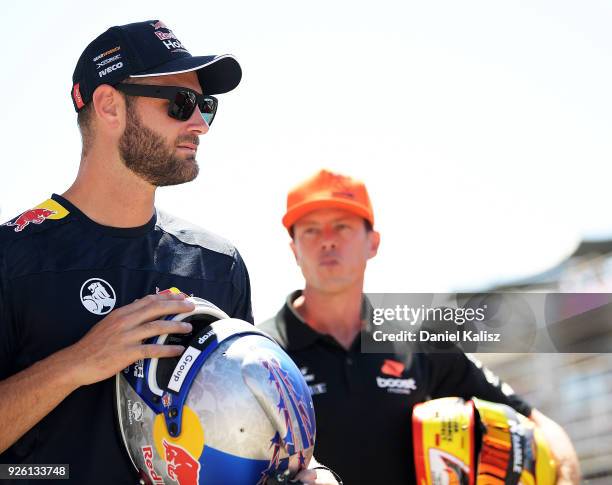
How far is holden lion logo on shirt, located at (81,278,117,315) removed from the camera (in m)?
3.21

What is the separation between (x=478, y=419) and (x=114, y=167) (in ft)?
7.68

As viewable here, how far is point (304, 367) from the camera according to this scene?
477 centimetres

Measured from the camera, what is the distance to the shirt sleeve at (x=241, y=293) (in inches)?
143

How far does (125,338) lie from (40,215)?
2.28 ft

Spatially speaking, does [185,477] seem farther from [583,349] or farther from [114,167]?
[583,349]

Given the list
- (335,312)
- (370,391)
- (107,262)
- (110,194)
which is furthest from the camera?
(335,312)

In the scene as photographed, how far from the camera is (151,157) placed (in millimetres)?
3400

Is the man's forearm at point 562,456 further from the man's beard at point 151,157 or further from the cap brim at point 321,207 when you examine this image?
the man's beard at point 151,157

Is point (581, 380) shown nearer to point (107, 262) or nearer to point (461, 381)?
point (461, 381)

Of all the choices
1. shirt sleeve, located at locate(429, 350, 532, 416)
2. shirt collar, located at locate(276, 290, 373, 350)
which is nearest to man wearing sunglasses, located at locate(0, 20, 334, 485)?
shirt collar, located at locate(276, 290, 373, 350)

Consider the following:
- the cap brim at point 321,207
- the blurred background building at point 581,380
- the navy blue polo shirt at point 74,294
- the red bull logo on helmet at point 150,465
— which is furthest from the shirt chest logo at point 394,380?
the blurred background building at point 581,380

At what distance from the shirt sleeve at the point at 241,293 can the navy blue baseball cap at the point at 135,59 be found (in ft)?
2.66

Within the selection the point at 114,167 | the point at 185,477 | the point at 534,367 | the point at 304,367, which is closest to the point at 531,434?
the point at 304,367

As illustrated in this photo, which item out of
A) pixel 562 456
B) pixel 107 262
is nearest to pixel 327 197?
pixel 562 456
